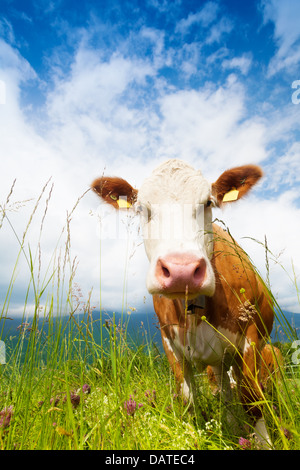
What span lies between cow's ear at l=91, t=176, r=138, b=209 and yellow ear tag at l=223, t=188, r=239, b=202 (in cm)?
118

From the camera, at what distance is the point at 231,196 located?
377 centimetres

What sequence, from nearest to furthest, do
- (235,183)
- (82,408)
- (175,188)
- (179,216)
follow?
(82,408), (179,216), (175,188), (235,183)

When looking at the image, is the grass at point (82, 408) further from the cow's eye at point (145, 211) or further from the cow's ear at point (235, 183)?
the cow's ear at point (235, 183)

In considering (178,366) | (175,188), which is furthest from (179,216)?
(178,366)

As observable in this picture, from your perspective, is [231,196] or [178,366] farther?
[231,196]

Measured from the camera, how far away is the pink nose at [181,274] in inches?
88.6

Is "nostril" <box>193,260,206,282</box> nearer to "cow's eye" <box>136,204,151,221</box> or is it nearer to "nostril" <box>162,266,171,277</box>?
"nostril" <box>162,266,171,277</box>

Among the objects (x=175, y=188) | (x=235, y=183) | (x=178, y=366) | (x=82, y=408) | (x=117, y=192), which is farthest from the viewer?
(x=117, y=192)

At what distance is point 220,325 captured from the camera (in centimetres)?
301

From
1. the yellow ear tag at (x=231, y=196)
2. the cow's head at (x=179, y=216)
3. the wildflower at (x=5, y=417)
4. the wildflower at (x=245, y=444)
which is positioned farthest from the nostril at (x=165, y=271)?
the yellow ear tag at (x=231, y=196)

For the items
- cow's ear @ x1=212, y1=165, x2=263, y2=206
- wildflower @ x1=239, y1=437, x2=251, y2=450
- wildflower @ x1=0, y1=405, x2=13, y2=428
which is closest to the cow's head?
cow's ear @ x1=212, y1=165, x2=263, y2=206

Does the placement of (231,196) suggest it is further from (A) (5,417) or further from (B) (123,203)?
(A) (5,417)

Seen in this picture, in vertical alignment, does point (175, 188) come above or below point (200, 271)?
above

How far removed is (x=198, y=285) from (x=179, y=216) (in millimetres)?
766
